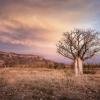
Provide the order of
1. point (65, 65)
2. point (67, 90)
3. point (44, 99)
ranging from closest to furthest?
point (44, 99), point (67, 90), point (65, 65)

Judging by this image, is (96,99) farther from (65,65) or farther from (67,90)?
(65,65)

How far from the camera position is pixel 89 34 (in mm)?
28844

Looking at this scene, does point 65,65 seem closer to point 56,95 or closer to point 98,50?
point 98,50

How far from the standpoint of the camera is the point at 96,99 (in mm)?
11648

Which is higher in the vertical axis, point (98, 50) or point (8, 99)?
point (98, 50)

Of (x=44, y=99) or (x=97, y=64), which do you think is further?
(x=97, y=64)

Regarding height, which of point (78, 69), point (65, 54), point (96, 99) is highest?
point (65, 54)

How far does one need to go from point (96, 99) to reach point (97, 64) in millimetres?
26825

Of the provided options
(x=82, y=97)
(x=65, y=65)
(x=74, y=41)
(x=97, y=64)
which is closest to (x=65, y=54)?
(x=74, y=41)

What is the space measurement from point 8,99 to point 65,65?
31.8m

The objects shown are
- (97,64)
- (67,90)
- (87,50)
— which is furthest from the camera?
(97,64)

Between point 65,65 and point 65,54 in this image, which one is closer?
point 65,54

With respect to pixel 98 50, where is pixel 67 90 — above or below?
below

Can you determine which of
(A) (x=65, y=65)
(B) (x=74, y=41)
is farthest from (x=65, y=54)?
(A) (x=65, y=65)
